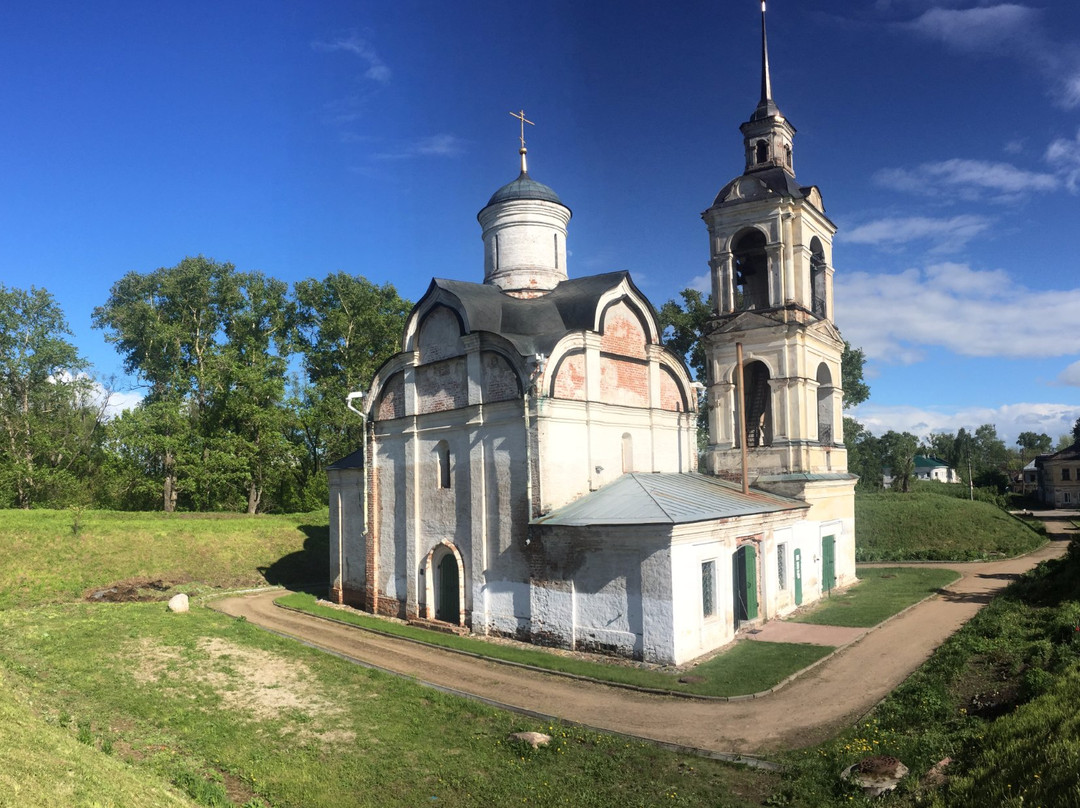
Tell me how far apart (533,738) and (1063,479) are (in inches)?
2831

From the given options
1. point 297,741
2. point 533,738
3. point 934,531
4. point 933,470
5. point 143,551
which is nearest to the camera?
point 533,738

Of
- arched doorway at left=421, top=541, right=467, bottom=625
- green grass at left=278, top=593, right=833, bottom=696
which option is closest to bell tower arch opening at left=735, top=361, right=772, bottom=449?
green grass at left=278, top=593, right=833, bottom=696

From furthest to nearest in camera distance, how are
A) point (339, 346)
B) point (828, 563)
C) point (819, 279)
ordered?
point (339, 346) < point (819, 279) < point (828, 563)

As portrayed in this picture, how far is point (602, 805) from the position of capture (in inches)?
339

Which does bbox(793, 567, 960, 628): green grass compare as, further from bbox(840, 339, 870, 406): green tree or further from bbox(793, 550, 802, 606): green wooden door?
bbox(840, 339, 870, 406): green tree

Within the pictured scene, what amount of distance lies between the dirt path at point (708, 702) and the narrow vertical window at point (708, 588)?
2.46 meters

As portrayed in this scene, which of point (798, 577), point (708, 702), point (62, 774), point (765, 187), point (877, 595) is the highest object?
point (765, 187)

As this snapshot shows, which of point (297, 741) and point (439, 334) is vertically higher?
point (439, 334)

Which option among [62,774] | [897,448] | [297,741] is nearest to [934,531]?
[297,741]

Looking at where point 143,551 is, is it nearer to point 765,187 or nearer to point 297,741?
point 297,741

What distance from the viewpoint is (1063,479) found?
65375 millimetres

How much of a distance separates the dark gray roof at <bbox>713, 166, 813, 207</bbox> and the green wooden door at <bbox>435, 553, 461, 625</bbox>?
44.6ft

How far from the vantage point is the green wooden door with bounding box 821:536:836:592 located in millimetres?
22062

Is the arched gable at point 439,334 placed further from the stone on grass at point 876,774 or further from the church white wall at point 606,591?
the stone on grass at point 876,774
